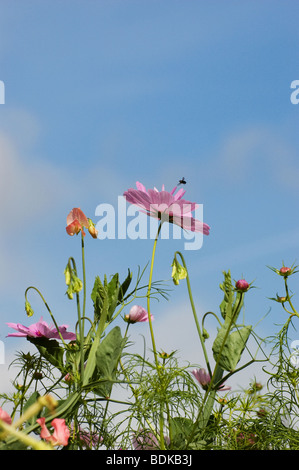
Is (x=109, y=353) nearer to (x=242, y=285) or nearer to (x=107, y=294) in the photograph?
(x=107, y=294)

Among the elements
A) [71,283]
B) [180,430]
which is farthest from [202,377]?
[71,283]

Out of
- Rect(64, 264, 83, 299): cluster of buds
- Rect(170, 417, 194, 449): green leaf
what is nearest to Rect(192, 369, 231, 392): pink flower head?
Rect(170, 417, 194, 449): green leaf

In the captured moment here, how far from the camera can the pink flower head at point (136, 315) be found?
3.75 feet

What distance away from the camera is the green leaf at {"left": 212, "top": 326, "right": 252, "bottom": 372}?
1.02 meters

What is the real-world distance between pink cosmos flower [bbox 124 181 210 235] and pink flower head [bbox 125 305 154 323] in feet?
0.63

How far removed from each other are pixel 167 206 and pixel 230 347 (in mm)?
306

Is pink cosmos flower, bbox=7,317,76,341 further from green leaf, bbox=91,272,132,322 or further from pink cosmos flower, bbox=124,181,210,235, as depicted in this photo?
pink cosmos flower, bbox=124,181,210,235

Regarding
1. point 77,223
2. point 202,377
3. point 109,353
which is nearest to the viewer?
point 109,353

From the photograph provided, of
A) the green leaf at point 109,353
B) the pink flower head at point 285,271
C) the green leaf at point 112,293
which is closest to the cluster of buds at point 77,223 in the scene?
the green leaf at point 112,293

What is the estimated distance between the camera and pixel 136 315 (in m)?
1.15

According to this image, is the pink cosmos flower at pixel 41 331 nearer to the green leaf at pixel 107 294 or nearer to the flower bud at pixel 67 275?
the green leaf at pixel 107 294
